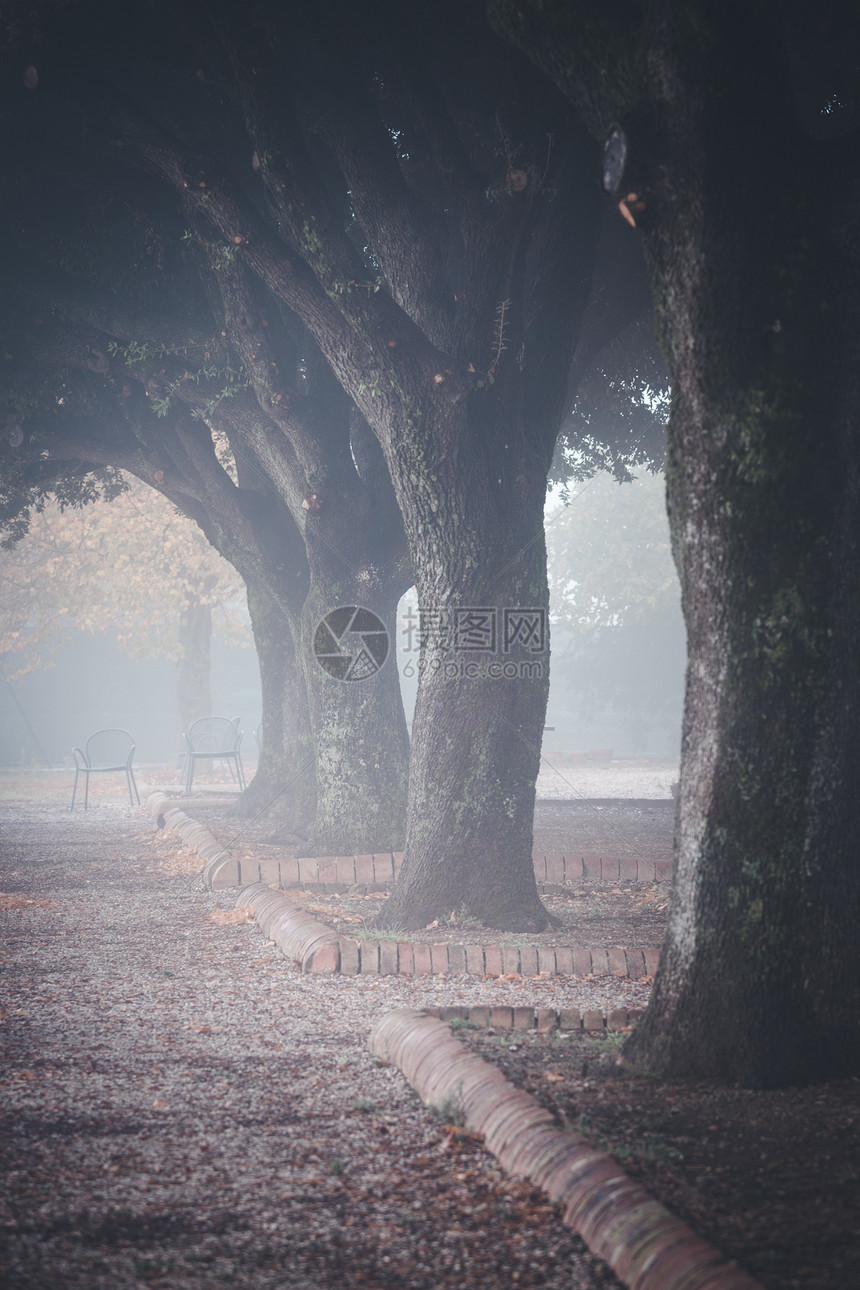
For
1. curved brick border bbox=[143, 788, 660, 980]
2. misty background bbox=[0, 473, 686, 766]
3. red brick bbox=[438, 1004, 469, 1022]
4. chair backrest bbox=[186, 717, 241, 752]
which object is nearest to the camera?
red brick bbox=[438, 1004, 469, 1022]

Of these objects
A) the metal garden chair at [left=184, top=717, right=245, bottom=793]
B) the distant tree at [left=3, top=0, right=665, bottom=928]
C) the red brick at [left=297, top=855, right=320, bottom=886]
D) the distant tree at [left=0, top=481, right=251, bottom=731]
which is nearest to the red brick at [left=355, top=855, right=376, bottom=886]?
the red brick at [left=297, top=855, right=320, bottom=886]

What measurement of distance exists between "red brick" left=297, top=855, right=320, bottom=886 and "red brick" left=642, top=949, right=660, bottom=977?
2.91 m

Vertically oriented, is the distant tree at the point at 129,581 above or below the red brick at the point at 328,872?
above

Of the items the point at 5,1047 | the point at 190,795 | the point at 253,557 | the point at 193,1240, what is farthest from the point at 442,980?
the point at 190,795

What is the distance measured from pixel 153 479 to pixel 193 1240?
927cm

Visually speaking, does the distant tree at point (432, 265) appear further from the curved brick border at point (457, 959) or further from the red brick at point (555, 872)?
the red brick at point (555, 872)

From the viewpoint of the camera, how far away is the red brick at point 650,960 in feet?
16.3

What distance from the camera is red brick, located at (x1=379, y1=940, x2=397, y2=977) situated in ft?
16.3

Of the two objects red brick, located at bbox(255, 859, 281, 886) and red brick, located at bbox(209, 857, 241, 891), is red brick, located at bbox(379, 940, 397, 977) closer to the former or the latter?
red brick, located at bbox(255, 859, 281, 886)

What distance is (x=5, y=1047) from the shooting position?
3.78 metres

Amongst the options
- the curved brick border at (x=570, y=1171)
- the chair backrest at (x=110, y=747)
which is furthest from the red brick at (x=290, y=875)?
the chair backrest at (x=110, y=747)

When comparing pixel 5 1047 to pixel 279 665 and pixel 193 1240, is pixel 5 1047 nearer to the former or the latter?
pixel 193 1240

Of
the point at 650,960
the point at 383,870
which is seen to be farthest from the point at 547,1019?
the point at 383,870

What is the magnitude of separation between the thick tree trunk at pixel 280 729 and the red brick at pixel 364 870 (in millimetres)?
3196
